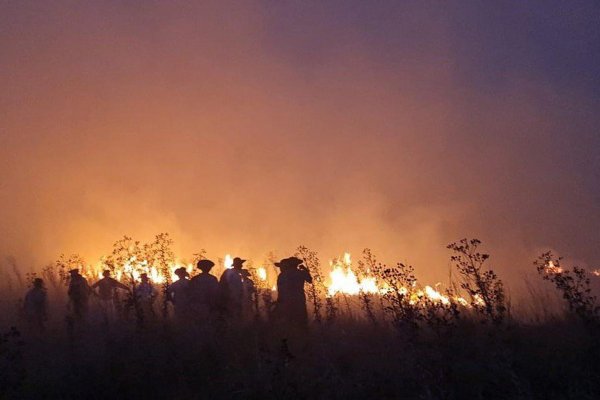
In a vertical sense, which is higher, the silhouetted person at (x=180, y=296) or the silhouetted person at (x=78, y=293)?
the silhouetted person at (x=78, y=293)

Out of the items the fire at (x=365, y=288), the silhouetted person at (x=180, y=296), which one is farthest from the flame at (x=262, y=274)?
the silhouetted person at (x=180, y=296)

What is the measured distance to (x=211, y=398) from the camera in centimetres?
709

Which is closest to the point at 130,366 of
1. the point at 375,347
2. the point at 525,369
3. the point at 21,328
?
the point at 375,347

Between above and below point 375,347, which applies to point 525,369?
below

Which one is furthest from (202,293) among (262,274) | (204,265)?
(262,274)

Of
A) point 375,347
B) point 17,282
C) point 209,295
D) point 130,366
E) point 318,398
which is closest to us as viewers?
point 318,398

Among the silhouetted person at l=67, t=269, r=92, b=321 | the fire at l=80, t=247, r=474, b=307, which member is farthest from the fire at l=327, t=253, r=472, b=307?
the silhouetted person at l=67, t=269, r=92, b=321

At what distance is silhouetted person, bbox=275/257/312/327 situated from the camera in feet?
36.5

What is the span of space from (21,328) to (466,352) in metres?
14.1

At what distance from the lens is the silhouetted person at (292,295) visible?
36.5 feet

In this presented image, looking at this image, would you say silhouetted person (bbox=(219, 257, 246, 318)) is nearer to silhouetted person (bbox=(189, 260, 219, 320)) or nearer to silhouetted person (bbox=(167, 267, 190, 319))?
silhouetted person (bbox=(189, 260, 219, 320))

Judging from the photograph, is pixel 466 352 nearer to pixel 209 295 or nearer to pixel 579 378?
pixel 579 378

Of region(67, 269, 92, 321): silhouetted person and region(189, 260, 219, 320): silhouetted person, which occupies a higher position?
region(67, 269, 92, 321): silhouetted person

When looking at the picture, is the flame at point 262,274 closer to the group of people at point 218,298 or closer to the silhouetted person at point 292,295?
the group of people at point 218,298
